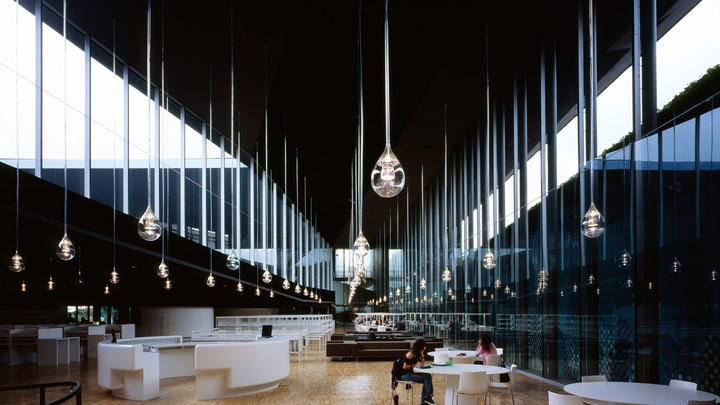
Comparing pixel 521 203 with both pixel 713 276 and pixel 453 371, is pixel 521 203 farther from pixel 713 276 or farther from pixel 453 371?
pixel 713 276

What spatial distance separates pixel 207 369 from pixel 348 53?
5.90m

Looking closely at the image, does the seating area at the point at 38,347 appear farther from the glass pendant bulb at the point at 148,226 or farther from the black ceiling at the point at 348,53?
the glass pendant bulb at the point at 148,226

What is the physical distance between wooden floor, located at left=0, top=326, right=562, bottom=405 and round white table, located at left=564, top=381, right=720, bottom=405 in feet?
10.6

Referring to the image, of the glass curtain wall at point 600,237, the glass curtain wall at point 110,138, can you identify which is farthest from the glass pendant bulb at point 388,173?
the glass curtain wall at point 600,237

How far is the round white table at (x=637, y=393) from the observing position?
5.21 metres

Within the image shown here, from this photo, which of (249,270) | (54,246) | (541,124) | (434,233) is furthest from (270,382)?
(434,233)

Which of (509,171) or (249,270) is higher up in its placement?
(509,171)

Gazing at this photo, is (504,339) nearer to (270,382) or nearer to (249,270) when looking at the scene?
(270,382)

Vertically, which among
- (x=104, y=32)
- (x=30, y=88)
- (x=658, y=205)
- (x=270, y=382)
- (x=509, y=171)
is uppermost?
(x=104, y=32)

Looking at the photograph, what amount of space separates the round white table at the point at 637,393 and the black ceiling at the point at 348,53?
4391 millimetres

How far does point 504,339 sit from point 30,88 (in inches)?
423

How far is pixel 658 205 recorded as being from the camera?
7.50 m

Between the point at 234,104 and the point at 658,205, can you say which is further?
the point at 234,104

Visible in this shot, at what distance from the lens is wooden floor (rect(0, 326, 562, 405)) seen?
984cm
